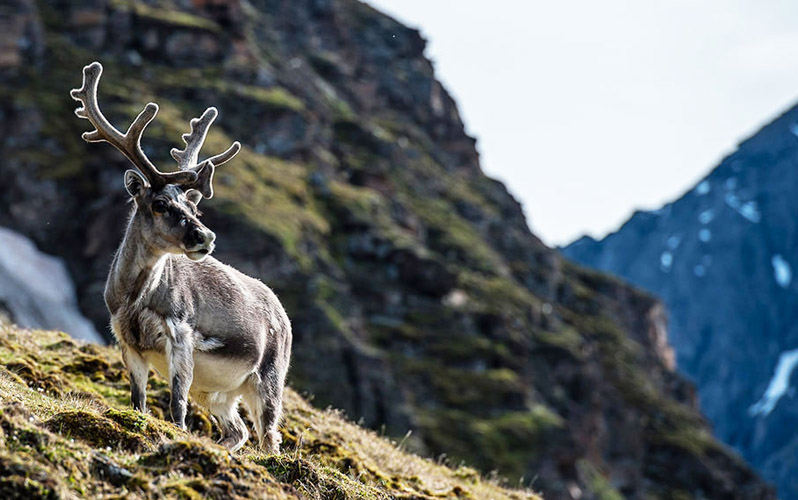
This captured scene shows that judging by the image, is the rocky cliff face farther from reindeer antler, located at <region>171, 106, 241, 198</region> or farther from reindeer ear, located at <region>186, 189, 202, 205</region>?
reindeer ear, located at <region>186, 189, 202, 205</region>

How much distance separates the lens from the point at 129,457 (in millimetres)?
9906

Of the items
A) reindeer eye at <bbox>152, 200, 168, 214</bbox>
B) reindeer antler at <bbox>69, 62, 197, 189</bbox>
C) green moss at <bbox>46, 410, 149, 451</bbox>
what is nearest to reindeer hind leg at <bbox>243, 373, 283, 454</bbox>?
reindeer eye at <bbox>152, 200, 168, 214</bbox>

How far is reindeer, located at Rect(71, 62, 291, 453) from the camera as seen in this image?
1297 cm

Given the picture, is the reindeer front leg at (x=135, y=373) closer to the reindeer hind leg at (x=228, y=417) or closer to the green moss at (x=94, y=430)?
the reindeer hind leg at (x=228, y=417)

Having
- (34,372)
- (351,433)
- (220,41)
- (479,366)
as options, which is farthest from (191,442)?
(220,41)

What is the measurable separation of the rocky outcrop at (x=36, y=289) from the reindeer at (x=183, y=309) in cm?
7837

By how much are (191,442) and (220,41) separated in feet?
460

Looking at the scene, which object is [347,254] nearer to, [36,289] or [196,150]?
[36,289]

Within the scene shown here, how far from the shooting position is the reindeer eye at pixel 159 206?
1320 centimetres

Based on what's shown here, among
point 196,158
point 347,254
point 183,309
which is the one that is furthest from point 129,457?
point 347,254

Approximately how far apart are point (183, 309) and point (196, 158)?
2.98m

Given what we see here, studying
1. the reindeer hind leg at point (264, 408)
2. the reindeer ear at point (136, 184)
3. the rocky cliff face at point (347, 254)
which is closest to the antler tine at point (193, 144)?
the reindeer ear at point (136, 184)

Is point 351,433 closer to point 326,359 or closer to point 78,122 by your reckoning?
point 326,359

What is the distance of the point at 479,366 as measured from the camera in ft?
392
